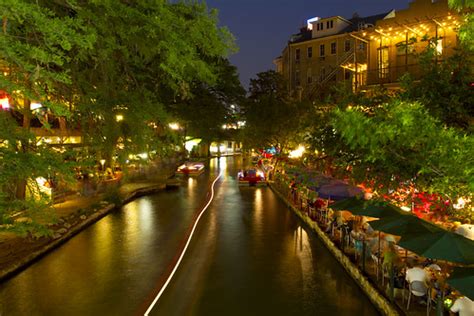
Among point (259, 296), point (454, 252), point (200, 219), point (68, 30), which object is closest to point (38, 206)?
point (68, 30)

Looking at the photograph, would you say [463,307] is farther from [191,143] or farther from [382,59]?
[191,143]

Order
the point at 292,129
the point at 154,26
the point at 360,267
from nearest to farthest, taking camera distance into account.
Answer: the point at 154,26
the point at 360,267
the point at 292,129

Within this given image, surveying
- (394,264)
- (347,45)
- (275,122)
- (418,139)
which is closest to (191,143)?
(347,45)

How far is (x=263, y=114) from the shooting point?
122 ft

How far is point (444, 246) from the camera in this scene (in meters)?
9.13

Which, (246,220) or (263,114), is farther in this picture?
(263,114)

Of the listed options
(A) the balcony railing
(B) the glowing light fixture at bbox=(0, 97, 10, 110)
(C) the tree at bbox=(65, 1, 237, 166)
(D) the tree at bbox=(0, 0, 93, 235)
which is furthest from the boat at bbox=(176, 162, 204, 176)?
(D) the tree at bbox=(0, 0, 93, 235)

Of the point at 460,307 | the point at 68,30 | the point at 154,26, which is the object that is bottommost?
the point at 460,307

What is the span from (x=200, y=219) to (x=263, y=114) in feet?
50.8

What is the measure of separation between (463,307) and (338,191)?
9.86 meters

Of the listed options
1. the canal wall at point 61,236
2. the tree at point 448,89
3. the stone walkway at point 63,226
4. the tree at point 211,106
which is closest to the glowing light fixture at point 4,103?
the stone walkway at point 63,226

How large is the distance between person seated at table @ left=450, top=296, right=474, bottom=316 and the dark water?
2.75 metres

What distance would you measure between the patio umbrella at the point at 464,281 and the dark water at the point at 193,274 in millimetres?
4133

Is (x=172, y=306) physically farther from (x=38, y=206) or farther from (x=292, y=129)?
(x=292, y=129)
